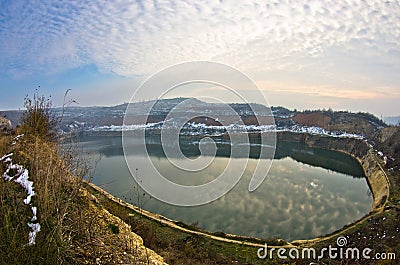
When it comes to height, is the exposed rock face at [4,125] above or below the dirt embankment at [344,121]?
below

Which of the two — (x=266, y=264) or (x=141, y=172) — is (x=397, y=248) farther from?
(x=141, y=172)

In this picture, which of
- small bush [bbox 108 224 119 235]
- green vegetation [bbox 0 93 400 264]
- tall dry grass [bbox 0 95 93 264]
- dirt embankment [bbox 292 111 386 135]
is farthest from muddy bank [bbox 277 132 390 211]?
tall dry grass [bbox 0 95 93 264]

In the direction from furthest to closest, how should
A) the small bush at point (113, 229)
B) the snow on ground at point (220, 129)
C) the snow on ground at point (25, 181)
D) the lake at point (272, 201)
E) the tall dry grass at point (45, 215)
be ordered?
the snow on ground at point (220, 129)
the lake at point (272, 201)
the small bush at point (113, 229)
the snow on ground at point (25, 181)
the tall dry grass at point (45, 215)

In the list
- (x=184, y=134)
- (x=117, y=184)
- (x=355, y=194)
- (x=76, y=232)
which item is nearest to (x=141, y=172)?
(x=117, y=184)

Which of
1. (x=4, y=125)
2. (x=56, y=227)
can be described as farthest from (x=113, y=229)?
(x=4, y=125)

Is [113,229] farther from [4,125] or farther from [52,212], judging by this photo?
[4,125]

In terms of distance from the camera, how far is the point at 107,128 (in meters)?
50.8

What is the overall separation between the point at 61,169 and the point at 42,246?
1.04 m

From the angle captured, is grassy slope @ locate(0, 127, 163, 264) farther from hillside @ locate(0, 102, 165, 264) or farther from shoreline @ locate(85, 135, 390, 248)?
shoreline @ locate(85, 135, 390, 248)

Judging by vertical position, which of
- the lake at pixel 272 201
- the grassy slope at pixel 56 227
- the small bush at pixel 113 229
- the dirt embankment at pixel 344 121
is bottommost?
the lake at pixel 272 201

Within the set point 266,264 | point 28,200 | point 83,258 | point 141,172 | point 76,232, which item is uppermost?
point 28,200

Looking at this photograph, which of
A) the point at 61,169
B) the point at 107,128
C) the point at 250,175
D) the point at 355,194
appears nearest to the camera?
the point at 61,169

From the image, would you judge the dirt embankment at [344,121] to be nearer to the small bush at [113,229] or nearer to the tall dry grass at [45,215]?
the small bush at [113,229]

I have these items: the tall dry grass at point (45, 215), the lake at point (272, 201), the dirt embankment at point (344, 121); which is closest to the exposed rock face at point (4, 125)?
the lake at point (272, 201)
